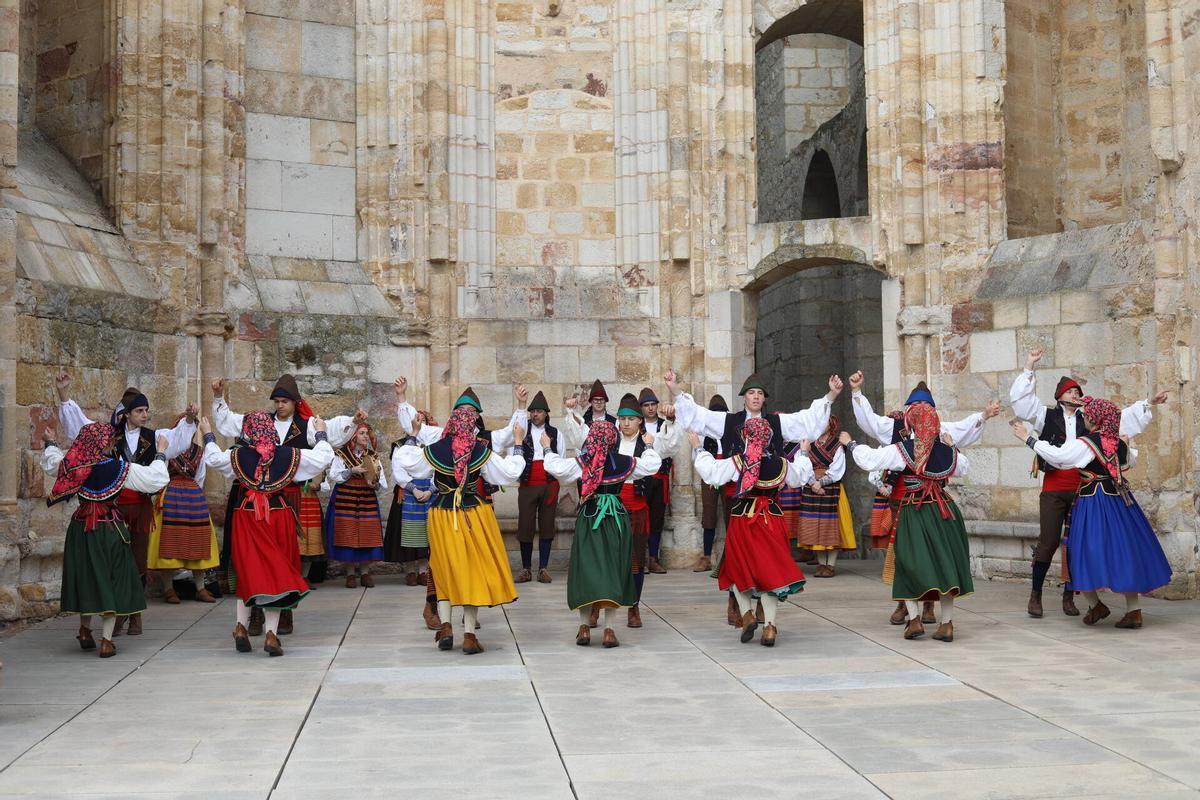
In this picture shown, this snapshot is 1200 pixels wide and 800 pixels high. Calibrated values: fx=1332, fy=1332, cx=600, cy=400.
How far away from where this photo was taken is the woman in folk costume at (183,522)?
10.6 meters

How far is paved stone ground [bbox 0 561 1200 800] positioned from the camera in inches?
195

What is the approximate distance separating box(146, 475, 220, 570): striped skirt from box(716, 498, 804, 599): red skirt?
4.58 m

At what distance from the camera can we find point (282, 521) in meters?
8.41

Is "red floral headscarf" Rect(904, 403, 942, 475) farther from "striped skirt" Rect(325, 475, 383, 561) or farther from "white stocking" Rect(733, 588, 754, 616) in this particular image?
"striped skirt" Rect(325, 475, 383, 561)

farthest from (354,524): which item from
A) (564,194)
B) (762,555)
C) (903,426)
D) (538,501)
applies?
(903,426)

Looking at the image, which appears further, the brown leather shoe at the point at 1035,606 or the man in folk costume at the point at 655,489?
the man in folk costume at the point at 655,489

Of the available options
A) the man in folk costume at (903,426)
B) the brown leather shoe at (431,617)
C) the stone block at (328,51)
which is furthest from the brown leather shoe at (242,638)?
the stone block at (328,51)

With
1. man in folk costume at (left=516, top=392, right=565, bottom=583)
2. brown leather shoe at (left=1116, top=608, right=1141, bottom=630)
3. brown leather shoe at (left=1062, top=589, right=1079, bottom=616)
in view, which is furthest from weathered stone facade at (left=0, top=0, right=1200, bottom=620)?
brown leather shoe at (left=1116, top=608, right=1141, bottom=630)

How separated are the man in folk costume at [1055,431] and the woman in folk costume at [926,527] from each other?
2.62 ft

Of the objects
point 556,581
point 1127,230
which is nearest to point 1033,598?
point 1127,230

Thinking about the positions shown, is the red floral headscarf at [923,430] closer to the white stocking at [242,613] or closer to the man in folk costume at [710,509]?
the man in folk costume at [710,509]

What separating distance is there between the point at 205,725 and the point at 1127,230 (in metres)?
8.94

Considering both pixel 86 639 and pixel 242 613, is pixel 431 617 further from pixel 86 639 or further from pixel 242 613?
pixel 86 639

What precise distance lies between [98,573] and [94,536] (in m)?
0.24
